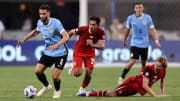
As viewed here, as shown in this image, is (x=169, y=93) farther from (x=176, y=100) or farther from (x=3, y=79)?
(x=3, y=79)

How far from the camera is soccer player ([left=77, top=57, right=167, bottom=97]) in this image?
9.86 m

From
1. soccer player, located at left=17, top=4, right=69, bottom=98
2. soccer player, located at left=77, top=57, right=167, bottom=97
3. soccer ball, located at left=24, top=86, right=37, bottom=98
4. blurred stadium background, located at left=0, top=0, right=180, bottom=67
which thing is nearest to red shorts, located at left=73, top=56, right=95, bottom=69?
soccer player, located at left=17, top=4, right=69, bottom=98

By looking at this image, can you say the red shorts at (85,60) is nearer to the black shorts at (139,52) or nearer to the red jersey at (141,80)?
the red jersey at (141,80)

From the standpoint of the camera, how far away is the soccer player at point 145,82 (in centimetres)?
986

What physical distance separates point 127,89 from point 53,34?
6.38 feet

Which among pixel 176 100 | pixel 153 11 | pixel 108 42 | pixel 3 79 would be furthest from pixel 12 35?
pixel 176 100

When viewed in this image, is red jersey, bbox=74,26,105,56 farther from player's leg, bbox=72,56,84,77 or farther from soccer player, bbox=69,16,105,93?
player's leg, bbox=72,56,84,77

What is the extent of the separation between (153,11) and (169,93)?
11.4 m

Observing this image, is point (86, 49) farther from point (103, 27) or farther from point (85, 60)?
point (103, 27)

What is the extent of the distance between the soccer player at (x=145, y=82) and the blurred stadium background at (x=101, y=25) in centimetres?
1050

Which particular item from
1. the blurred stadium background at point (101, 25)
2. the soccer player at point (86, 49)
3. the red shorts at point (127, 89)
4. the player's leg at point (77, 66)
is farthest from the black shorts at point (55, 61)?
the blurred stadium background at point (101, 25)

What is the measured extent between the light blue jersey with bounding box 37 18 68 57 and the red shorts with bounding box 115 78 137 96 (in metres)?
1.43

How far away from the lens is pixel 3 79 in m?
15.3

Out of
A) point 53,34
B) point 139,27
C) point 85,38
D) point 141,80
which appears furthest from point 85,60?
point 139,27
